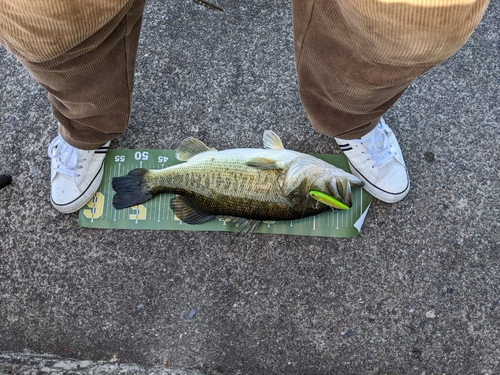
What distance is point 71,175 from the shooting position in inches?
96.1

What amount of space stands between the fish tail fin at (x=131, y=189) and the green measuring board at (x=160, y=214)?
0.07 metres

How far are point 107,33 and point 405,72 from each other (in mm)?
1013

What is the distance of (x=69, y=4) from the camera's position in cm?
112

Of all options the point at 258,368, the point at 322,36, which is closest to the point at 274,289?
the point at 258,368

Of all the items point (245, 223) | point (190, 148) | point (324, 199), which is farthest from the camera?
point (190, 148)

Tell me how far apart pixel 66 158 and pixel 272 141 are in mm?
1215

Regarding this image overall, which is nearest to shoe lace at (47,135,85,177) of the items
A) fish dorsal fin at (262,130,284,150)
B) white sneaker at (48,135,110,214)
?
white sneaker at (48,135,110,214)

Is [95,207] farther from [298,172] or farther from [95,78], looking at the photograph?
[298,172]

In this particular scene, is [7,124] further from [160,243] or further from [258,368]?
[258,368]

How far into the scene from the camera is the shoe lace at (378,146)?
2.38 m

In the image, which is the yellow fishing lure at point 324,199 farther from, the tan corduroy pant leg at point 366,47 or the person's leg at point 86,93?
the person's leg at point 86,93

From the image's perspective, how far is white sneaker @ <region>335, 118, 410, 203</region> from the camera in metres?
2.39

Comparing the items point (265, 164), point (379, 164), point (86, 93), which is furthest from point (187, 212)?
point (379, 164)

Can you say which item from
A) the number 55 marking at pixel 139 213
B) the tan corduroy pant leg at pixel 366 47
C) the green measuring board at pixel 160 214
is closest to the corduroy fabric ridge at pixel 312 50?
the tan corduroy pant leg at pixel 366 47
